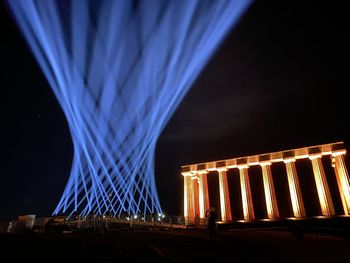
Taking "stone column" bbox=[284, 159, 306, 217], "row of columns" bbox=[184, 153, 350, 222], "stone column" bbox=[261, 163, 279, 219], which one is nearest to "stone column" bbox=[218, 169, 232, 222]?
"row of columns" bbox=[184, 153, 350, 222]

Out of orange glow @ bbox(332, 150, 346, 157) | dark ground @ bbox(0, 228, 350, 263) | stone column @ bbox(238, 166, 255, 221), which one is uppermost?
orange glow @ bbox(332, 150, 346, 157)

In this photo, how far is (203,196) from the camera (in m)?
43.9

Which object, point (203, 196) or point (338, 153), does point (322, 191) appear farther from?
point (203, 196)

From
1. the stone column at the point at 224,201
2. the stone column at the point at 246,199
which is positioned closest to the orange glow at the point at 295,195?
the stone column at the point at 246,199

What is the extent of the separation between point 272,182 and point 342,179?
8.31m

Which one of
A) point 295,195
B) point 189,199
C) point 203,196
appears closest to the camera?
point 295,195

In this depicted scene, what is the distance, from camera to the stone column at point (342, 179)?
34.4 m

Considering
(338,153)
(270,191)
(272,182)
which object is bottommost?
(270,191)

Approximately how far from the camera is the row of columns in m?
35.5

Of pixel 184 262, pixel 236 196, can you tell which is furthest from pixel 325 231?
pixel 236 196

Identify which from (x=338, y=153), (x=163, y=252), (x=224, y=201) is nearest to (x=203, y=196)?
(x=224, y=201)

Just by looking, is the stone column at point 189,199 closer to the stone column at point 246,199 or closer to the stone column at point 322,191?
the stone column at point 246,199

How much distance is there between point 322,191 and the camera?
36062mm

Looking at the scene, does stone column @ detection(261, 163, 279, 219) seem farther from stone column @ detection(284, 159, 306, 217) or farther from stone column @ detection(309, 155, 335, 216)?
stone column @ detection(309, 155, 335, 216)
